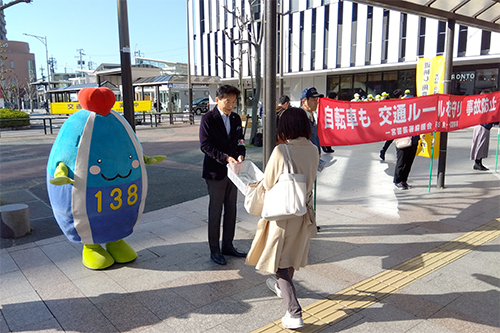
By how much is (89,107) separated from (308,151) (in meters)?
2.22

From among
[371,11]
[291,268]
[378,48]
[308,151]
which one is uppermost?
[371,11]

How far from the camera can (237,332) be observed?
2.96 meters

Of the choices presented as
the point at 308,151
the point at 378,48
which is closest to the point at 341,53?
the point at 378,48

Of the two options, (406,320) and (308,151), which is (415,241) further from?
(308,151)

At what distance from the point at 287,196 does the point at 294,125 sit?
0.55m

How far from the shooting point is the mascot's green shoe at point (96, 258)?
404cm

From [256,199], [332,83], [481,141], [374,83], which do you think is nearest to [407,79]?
[374,83]

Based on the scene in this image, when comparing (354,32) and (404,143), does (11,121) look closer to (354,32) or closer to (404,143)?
(354,32)

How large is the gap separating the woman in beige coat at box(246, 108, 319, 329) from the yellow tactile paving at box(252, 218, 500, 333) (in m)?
0.25

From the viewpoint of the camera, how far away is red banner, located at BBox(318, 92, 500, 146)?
5262 mm

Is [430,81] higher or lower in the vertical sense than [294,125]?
higher

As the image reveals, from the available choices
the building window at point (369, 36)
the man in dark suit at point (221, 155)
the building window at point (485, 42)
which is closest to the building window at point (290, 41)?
the building window at point (369, 36)

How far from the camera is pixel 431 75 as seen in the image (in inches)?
295

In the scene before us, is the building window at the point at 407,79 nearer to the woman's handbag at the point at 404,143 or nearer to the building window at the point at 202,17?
the woman's handbag at the point at 404,143
